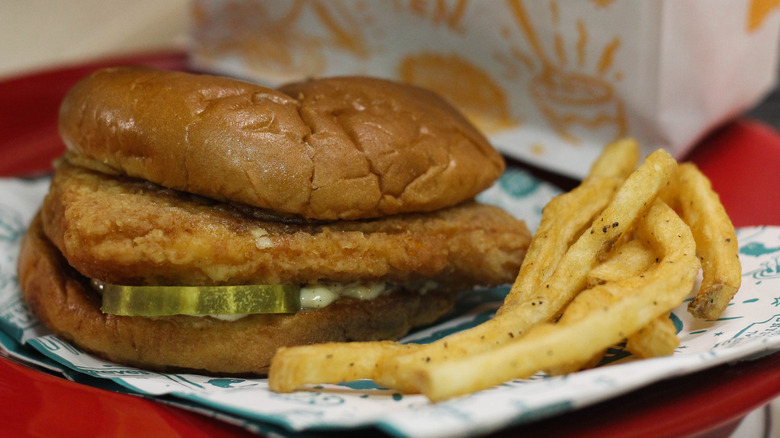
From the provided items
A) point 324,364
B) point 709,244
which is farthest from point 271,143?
point 709,244

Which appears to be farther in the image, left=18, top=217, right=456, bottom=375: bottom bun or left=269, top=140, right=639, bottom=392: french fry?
left=18, top=217, right=456, bottom=375: bottom bun

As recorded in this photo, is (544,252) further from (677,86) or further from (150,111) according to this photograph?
(677,86)

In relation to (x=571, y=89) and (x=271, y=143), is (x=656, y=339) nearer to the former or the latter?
(x=271, y=143)

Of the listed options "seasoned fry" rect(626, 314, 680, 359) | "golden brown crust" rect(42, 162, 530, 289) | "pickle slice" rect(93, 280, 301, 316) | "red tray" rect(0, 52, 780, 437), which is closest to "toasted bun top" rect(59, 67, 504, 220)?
"golden brown crust" rect(42, 162, 530, 289)

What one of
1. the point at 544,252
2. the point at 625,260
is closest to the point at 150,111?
the point at 544,252

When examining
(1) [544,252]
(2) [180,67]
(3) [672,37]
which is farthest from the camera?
(2) [180,67]

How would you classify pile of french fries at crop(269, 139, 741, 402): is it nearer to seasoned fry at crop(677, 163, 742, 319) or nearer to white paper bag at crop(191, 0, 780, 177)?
seasoned fry at crop(677, 163, 742, 319)

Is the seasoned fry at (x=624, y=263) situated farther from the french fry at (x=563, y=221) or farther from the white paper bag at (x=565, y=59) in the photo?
the white paper bag at (x=565, y=59)
